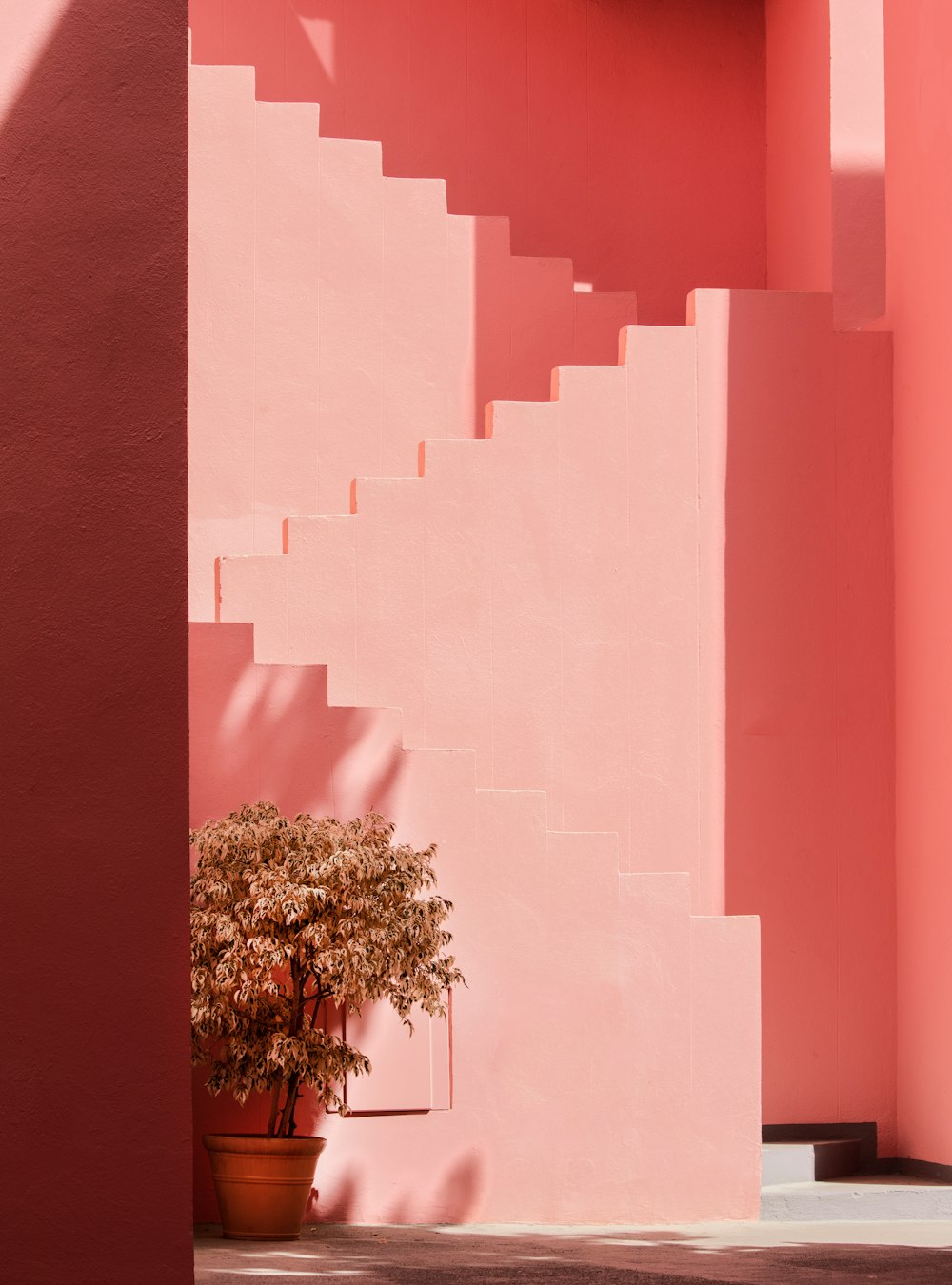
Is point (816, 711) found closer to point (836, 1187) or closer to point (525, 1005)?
point (836, 1187)

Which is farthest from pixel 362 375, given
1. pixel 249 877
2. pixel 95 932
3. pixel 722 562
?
pixel 95 932

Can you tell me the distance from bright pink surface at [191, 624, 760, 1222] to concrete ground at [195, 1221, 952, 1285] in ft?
0.79

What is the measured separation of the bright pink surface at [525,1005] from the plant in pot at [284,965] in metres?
0.48

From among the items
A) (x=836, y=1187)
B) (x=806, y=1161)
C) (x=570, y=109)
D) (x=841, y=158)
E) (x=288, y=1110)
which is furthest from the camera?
(x=570, y=109)

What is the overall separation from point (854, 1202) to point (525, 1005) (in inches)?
79.2

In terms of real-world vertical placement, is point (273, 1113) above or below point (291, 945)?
below

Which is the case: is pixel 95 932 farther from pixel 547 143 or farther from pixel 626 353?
pixel 547 143

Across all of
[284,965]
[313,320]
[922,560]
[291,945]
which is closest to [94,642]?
[291,945]

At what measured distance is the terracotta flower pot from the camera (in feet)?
29.0

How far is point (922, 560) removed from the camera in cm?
1120

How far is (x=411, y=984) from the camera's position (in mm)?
8969

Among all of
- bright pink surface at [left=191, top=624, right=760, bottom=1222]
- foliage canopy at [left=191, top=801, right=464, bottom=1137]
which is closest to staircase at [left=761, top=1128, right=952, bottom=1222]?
bright pink surface at [left=191, top=624, right=760, bottom=1222]

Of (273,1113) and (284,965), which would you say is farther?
(284,965)

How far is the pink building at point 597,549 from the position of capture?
9.61m
